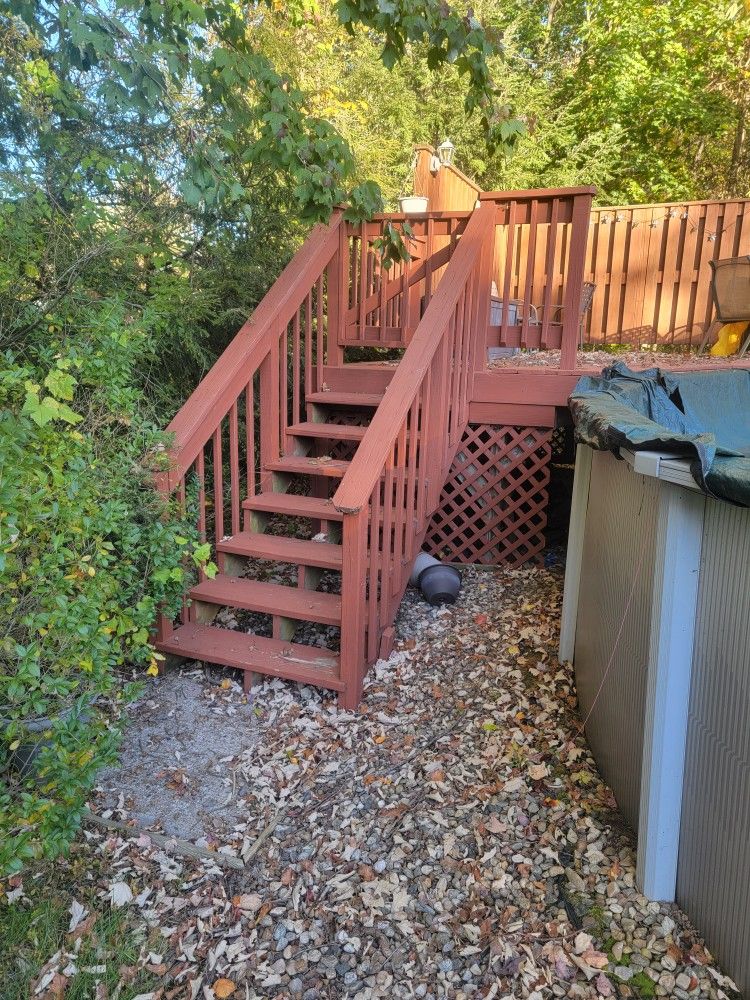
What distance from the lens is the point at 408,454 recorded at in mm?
3891

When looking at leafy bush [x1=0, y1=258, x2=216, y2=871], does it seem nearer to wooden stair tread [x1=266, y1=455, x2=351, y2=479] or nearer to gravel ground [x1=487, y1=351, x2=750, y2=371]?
wooden stair tread [x1=266, y1=455, x2=351, y2=479]

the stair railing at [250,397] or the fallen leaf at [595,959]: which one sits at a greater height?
the stair railing at [250,397]

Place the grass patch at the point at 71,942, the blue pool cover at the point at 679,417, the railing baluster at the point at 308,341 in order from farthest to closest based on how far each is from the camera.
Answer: the railing baluster at the point at 308,341 → the grass patch at the point at 71,942 → the blue pool cover at the point at 679,417

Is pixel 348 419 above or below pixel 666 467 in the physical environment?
below

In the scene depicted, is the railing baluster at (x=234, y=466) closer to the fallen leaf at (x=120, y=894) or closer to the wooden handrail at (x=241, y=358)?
the wooden handrail at (x=241, y=358)

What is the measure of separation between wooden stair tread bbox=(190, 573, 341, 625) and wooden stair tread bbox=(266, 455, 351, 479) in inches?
30.2

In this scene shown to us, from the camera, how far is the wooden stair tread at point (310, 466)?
4.04 m

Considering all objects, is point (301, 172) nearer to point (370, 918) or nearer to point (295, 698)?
point (295, 698)

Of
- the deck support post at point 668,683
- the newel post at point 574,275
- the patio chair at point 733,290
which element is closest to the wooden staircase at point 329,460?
the newel post at point 574,275

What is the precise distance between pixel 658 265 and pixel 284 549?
691 cm

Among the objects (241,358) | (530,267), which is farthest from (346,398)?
(530,267)

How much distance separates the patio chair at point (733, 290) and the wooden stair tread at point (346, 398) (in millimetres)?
3768

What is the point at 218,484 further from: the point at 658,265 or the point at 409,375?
the point at 658,265

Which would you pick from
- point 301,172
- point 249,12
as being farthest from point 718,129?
point 301,172
